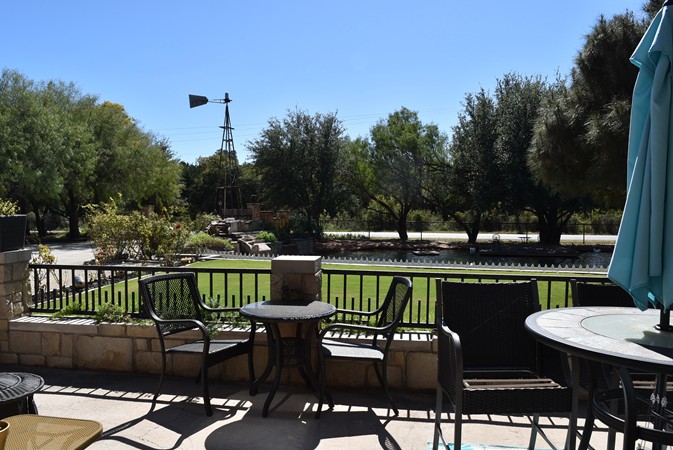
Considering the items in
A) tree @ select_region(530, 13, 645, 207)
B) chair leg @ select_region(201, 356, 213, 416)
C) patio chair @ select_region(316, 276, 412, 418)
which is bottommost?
chair leg @ select_region(201, 356, 213, 416)

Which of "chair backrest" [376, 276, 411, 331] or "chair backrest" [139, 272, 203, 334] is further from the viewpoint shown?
"chair backrest" [139, 272, 203, 334]

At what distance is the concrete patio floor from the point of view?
3271mm

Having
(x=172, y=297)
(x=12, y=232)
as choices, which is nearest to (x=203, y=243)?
(x=12, y=232)

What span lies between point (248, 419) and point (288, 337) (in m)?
0.77

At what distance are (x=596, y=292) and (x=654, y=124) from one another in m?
Result: 1.48

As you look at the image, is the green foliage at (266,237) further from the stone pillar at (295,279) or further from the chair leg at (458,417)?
the chair leg at (458,417)

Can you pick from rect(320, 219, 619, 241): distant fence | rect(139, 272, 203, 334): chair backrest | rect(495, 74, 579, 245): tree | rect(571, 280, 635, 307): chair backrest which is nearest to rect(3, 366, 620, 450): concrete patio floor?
rect(139, 272, 203, 334): chair backrest

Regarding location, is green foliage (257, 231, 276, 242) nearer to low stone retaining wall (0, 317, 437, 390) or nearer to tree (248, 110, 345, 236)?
tree (248, 110, 345, 236)

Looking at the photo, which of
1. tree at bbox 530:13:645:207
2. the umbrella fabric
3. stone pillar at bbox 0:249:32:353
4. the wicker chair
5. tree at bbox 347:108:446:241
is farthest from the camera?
tree at bbox 347:108:446:241

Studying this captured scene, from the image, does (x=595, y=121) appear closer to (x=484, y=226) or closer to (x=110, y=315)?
(x=110, y=315)

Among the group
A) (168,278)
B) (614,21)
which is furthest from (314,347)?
(614,21)

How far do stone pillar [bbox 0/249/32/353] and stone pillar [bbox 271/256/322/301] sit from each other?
8.41ft

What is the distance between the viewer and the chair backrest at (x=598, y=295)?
3.30 m

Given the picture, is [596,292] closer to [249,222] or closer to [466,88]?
[249,222]
